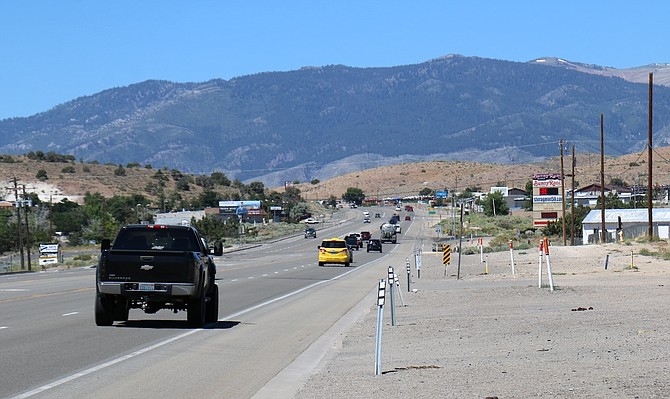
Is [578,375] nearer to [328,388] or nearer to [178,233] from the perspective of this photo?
[328,388]

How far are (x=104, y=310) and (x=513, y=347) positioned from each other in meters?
7.97

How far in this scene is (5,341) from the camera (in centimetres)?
1794

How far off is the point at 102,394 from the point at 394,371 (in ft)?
11.8

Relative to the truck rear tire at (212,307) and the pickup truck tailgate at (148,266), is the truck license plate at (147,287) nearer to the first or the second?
the pickup truck tailgate at (148,266)

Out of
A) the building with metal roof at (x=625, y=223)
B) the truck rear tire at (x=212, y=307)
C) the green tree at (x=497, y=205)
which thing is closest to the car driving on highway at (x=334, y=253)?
the building with metal roof at (x=625, y=223)

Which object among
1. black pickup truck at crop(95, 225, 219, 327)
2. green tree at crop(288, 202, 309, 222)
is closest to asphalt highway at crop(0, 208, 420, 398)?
black pickup truck at crop(95, 225, 219, 327)

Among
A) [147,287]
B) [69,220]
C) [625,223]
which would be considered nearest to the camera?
[147,287]

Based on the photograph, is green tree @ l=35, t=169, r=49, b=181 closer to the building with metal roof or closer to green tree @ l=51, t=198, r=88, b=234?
green tree @ l=51, t=198, r=88, b=234

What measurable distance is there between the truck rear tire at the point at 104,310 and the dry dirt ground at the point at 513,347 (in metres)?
4.33

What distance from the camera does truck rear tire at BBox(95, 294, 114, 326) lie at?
67.5ft

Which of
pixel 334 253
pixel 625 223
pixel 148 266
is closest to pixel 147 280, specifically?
pixel 148 266

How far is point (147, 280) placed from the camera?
798 inches

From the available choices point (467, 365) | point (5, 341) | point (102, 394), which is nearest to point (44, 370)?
point (102, 394)

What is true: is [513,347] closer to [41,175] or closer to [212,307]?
[212,307]
